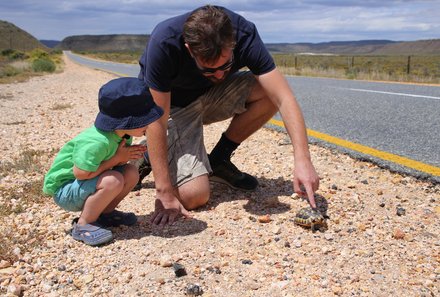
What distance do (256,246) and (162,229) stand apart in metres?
0.63

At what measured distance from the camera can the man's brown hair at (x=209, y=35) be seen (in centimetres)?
278

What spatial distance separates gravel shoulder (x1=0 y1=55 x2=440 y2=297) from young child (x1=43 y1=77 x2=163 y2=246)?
0.20m

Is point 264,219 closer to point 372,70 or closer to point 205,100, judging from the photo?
point 205,100

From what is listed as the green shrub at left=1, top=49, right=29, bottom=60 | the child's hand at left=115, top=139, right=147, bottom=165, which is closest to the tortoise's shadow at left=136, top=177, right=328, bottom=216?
the child's hand at left=115, top=139, right=147, bottom=165

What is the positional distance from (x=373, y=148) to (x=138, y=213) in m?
2.30

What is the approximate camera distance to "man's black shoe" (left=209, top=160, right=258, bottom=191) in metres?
3.70

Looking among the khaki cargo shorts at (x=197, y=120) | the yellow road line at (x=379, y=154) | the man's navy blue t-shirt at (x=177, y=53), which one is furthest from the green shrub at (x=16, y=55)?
the man's navy blue t-shirt at (x=177, y=53)

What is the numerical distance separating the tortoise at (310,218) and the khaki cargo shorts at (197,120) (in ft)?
2.81

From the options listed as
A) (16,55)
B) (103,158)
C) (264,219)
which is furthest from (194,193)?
(16,55)

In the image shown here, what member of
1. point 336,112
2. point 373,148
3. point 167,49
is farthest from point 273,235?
point 336,112

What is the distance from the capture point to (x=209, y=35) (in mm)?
2770

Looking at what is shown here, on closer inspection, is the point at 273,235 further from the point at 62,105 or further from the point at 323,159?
the point at 62,105

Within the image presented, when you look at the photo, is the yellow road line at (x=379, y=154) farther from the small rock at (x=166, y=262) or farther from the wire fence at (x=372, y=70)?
the wire fence at (x=372, y=70)

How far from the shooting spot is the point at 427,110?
6625 millimetres
